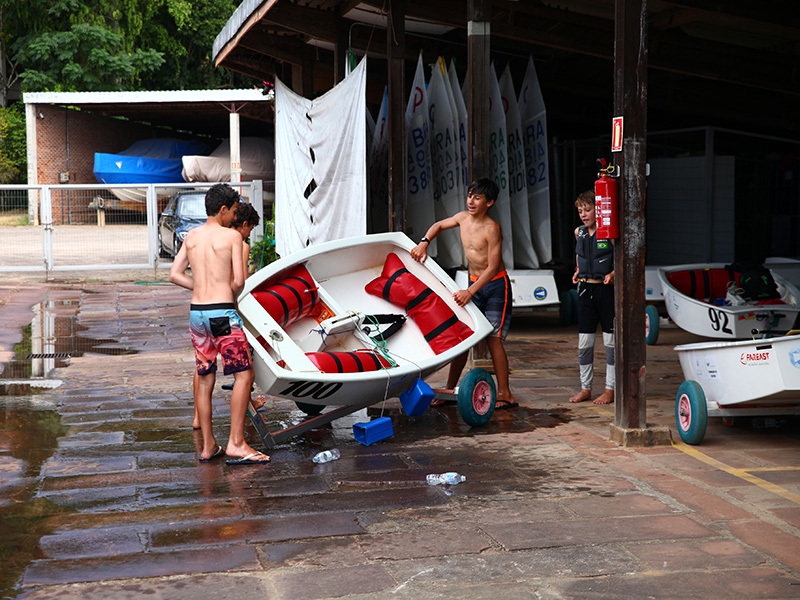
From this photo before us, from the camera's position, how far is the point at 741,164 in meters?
14.2

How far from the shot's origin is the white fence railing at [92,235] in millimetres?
17938

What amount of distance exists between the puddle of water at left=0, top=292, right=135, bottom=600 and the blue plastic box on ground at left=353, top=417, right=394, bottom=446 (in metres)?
2.03

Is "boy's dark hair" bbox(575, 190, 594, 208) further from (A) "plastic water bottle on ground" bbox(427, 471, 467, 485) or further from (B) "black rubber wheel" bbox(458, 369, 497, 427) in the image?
(A) "plastic water bottle on ground" bbox(427, 471, 467, 485)

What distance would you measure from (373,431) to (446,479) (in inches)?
39.7

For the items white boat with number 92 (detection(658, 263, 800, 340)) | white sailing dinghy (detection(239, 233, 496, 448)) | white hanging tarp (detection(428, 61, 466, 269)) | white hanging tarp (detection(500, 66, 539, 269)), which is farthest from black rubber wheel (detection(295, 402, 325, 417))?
white hanging tarp (detection(500, 66, 539, 269))

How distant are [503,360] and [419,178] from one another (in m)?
4.66

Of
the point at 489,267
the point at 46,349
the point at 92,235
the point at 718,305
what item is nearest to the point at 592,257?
the point at 489,267

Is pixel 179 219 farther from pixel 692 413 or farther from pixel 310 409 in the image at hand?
pixel 692 413

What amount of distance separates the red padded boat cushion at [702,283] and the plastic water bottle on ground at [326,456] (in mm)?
5952

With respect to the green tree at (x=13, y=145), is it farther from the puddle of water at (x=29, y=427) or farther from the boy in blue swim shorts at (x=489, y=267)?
the boy in blue swim shorts at (x=489, y=267)

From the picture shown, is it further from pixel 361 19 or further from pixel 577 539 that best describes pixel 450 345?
pixel 361 19

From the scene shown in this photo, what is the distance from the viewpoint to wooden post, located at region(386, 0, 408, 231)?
1039 cm

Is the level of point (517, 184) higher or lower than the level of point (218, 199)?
higher

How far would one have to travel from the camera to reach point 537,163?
11.9 meters
